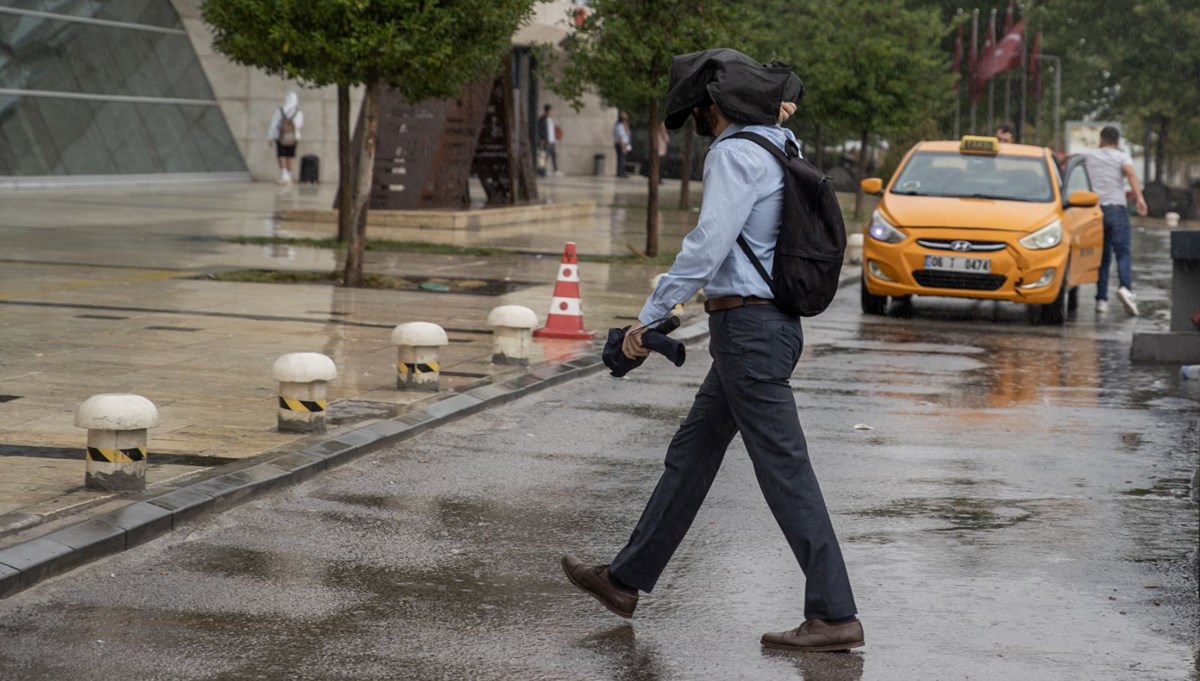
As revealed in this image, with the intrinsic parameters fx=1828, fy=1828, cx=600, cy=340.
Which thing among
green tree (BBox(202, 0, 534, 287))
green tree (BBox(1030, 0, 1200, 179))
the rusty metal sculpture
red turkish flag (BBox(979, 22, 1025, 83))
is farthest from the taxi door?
green tree (BBox(1030, 0, 1200, 179))

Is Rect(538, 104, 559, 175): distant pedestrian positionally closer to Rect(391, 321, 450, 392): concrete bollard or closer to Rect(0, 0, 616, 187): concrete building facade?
Rect(0, 0, 616, 187): concrete building facade

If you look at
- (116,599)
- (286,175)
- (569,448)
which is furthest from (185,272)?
(286,175)

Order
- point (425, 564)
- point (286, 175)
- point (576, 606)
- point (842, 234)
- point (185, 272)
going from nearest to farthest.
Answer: point (842, 234) < point (576, 606) < point (425, 564) < point (185, 272) < point (286, 175)

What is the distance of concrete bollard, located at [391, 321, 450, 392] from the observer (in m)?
10.0

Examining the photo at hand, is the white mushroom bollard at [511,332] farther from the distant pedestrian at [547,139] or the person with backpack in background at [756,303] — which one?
the distant pedestrian at [547,139]

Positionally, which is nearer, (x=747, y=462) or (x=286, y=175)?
(x=747, y=462)

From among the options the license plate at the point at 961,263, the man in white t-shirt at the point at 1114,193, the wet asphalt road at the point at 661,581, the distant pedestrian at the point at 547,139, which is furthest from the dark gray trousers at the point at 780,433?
the distant pedestrian at the point at 547,139

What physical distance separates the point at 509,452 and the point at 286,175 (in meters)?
30.6

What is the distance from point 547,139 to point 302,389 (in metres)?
44.0

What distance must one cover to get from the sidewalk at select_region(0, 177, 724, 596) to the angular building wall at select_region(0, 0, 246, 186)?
7.70 metres

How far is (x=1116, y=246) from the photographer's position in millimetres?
18266

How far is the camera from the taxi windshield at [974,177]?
17.5 meters

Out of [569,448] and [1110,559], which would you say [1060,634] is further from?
[569,448]

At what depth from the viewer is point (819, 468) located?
864cm
